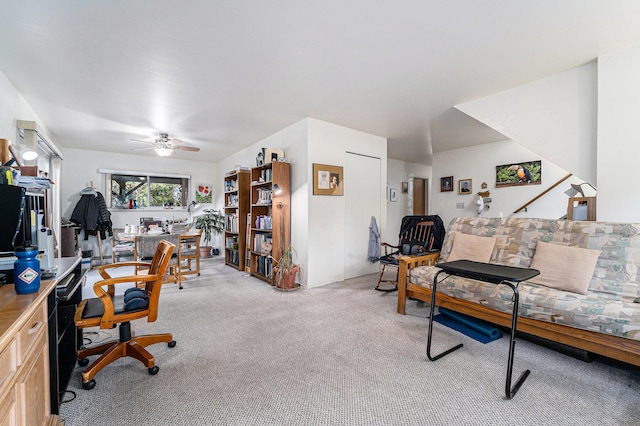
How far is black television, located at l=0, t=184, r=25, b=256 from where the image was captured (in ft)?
4.98

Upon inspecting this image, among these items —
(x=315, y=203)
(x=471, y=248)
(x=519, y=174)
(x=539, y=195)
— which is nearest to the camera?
(x=471, y=248)

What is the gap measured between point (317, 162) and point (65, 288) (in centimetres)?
313

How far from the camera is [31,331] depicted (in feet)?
3.65

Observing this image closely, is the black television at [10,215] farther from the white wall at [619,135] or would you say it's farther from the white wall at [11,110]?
the white wall at [619,135]

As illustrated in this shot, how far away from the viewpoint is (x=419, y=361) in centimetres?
210

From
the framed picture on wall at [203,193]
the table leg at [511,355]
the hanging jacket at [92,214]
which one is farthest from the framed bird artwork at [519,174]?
the hanging jacket at [92,214]

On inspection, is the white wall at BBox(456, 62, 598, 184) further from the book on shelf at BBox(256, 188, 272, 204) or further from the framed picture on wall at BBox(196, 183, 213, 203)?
the framed picture on wall at BBox(196, 183, 213, 203)

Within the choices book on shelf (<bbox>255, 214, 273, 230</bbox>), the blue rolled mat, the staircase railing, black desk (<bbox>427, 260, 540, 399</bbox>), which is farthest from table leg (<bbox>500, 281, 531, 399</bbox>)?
the staircase railing

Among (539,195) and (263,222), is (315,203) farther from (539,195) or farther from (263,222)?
(539,195)

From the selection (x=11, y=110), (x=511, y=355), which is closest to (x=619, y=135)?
(x=511, y=355)

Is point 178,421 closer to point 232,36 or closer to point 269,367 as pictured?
point 269,367

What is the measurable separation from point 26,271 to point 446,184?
627 cm

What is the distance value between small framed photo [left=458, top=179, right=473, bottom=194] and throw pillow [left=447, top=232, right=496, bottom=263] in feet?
8.94

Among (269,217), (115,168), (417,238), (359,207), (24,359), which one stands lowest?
(24,359)
